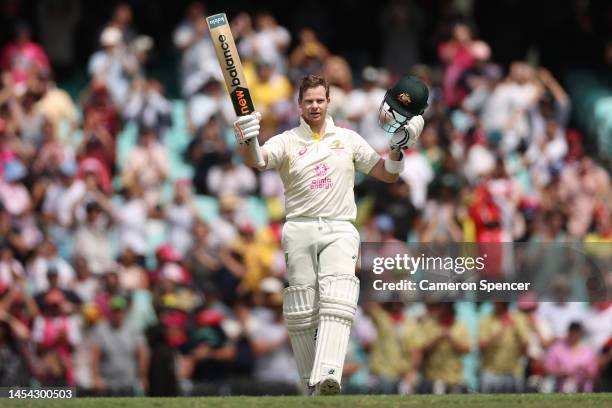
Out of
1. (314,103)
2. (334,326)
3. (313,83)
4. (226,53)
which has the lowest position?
(334,326)

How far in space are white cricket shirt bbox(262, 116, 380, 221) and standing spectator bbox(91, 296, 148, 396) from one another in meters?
4.77

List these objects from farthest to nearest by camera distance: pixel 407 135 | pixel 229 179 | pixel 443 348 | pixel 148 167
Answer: pixel 148 167
pixel 229 179
pixel 443 348
pixel 407 135

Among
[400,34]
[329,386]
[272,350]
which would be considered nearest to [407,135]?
[329,386]

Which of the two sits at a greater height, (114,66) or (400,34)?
(400,34)

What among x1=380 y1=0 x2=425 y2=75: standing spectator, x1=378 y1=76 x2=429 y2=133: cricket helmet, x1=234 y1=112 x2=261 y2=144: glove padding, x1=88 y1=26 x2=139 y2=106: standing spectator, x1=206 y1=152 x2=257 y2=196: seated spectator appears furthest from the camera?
x1=380 y1=0 x2=425 y2=75: standing spectator

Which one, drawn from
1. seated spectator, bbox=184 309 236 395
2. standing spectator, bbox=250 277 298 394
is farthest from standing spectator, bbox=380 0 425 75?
seated spectator, bbox=184 309 236 395

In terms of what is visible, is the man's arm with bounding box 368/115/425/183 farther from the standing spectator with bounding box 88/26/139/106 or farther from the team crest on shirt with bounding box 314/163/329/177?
the standing spectator with bounding box 88/26/139/106

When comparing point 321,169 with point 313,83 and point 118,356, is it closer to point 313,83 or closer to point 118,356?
point 313,83

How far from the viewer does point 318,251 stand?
488 inches

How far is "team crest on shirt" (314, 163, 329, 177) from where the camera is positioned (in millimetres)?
12445

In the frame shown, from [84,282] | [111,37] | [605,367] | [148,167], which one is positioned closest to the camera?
[605,367]

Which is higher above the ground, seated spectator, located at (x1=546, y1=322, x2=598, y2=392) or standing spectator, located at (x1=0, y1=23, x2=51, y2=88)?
standing spectator, located at (x1=0, y1=23, x2=51, y2=88)

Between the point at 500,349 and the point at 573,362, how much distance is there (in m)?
0.78

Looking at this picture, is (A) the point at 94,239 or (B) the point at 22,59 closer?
(A) the point at 94,239
